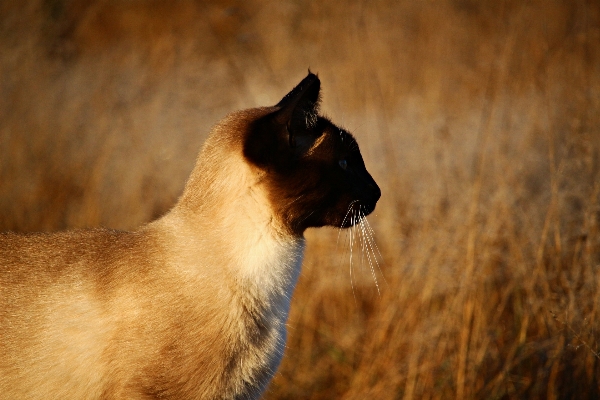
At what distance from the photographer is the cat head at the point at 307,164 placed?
226 centimetres

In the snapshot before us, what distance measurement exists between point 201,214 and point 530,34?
387 centimetres

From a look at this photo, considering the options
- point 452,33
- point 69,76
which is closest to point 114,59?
point 69,76

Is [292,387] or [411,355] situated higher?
[411,355]

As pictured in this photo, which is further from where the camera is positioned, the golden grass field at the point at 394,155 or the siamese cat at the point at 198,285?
the golden grass field at the point at 394,155

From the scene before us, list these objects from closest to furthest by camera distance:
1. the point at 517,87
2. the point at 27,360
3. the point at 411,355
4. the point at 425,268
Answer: the point at 27,360 → the point at 411,355 → the point at 425,268 → the point at 517,87

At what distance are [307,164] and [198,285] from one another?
0.60 m

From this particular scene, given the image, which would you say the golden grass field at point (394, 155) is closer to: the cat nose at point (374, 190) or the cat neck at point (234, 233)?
the cat nose at point (374, 190)

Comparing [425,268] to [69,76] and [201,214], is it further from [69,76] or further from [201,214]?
[69,76]

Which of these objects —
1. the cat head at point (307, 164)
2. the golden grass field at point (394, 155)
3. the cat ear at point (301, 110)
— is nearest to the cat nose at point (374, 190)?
the cat head at point (307, 164)

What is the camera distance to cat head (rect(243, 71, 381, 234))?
89.0 inches

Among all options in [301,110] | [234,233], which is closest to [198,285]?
[234,233]

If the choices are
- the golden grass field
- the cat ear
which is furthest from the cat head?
the golden grass field

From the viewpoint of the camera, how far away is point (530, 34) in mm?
5176

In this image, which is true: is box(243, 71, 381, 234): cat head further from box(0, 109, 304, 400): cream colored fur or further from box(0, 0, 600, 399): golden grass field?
box(0, 0, 600, 399): golden grass field
